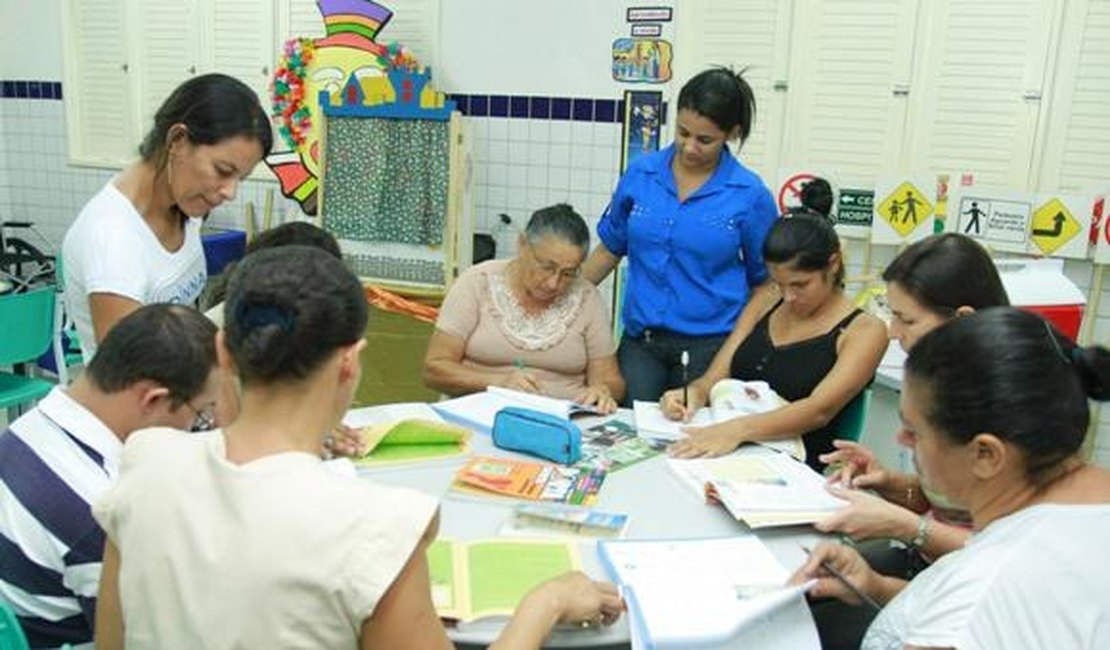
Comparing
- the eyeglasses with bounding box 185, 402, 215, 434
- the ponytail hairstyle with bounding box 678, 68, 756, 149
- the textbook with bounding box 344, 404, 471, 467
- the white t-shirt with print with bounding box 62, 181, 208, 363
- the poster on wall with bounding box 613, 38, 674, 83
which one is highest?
the poster on wall with bounding box 613, 38, 674, 83

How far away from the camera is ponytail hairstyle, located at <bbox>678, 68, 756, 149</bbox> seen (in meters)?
2.60

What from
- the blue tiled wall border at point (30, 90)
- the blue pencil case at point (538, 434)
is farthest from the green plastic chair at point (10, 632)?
the blue tiled wall border at point (30, 90)

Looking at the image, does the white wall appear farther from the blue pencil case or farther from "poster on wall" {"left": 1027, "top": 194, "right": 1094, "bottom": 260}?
"poster on wall" {"left": 1027, "top": 194, "right": 1094, "bottom": 260}

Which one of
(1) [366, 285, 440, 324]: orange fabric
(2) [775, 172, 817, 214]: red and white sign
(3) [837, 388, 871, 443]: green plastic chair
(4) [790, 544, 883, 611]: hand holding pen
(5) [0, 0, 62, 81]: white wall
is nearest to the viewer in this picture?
(4) [790, 544, 883, 611]: hand holding pen

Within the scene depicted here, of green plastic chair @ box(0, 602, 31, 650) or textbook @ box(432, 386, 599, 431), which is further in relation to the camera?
textbook @ box(432, 386, 599, 431)

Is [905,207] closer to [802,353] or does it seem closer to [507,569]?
[802,353]

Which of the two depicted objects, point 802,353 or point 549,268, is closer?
point 802,353

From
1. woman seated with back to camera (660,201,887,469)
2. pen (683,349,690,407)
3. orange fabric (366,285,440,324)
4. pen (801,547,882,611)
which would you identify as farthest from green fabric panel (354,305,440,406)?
pen (801,547,882,611)

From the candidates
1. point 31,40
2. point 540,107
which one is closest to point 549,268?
point 540,107

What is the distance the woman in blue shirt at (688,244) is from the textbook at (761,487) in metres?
0.70

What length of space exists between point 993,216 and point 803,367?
5.53 ft

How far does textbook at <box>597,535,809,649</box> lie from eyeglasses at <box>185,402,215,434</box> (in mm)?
738

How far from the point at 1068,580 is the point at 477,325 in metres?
1.84

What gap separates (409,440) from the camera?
2.07 metres
